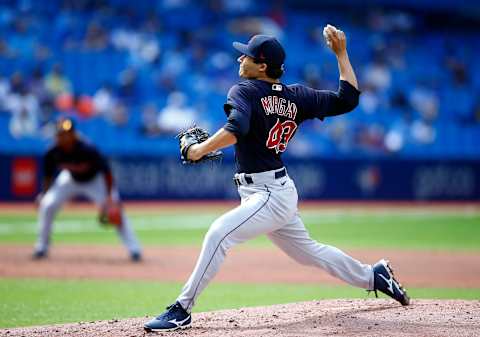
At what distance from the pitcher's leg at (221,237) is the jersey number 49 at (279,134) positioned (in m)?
0.38

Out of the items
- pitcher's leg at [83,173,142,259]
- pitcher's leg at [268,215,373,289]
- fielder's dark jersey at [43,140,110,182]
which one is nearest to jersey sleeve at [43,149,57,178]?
fielder's dark jersey at [43,140,110,182]

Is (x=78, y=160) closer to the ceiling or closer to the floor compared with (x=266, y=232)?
closer to the ceiling

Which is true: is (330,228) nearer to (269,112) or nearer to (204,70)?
(204,70)

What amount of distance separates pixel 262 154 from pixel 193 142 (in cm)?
Result: 52

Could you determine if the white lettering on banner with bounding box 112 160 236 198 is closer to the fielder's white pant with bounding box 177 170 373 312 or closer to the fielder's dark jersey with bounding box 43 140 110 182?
the fielder's dark jersey with bounding box 43 140 110 182

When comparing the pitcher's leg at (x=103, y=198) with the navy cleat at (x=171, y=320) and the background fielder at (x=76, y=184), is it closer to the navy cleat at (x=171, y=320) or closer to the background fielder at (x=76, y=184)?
the background fielder at (x=76, y=184)

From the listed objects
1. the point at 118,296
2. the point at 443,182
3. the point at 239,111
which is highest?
the point at 239,111

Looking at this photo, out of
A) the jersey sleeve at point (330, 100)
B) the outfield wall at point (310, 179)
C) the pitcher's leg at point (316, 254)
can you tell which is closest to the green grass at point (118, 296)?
the pitcher's leg at point (316, 254)

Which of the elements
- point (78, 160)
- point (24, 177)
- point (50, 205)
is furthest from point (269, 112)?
point (24, 177)

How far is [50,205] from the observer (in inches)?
457

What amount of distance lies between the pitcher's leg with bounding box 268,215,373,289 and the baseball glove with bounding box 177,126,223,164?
806mm

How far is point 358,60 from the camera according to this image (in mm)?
26688

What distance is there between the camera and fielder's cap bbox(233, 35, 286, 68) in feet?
19.2

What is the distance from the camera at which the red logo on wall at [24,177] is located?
20.0 meters
